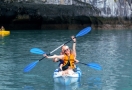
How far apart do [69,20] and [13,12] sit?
7.00 metres

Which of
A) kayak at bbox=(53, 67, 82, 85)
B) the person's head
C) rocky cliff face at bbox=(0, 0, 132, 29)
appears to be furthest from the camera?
rocky cliff face at bbox=(0, 0, 132, 29)

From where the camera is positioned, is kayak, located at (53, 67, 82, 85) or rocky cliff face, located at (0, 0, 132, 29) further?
rocky cliff face, located at (0, 0, 132, 29)

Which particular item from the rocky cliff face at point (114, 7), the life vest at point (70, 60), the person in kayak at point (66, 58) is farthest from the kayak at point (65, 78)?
the rocky cliff face at point (114, 7)

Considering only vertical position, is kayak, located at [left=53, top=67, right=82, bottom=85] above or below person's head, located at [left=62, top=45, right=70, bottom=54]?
below

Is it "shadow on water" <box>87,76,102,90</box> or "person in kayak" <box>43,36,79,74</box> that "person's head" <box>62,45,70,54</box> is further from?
"shadow on water" <box>87,76,102,90</box>

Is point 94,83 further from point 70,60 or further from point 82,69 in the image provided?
point 82,69

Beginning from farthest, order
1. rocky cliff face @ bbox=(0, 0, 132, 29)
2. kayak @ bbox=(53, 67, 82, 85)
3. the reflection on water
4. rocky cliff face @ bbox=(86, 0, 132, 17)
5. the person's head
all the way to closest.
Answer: rocky cliff face @ bbox=(86, 0, 132, 17), rocky cliff face @ bbox=(0, 0, 132, 29), the person's head, kayak @ bbox=(53, 67, 82, 85), the reflection on water

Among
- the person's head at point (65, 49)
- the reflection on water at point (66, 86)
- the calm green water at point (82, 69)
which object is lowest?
the calm green water at point (82, 69)

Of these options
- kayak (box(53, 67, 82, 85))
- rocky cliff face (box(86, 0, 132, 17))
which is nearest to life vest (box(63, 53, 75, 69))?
kayak (box(53, 67, 82, 85))

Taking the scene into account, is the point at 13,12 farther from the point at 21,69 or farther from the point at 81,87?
the point at 81,87

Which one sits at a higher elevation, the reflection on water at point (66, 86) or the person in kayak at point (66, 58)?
the person in kayak at point (66, 58)

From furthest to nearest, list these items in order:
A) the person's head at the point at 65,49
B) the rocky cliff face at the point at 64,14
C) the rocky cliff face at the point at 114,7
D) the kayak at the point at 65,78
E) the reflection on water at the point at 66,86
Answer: the rocky cliff face at the point at 114,7
the rocky cliff face at the point at 64,14
the person's head at the point at 65,49
the kayak at the point at 65,78
the reflection on water at the point at 66,86

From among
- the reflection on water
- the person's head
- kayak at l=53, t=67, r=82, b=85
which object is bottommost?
the reflection on water

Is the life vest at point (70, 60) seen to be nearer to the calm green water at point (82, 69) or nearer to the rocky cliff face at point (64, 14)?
the calm green water at point (82, 69)
